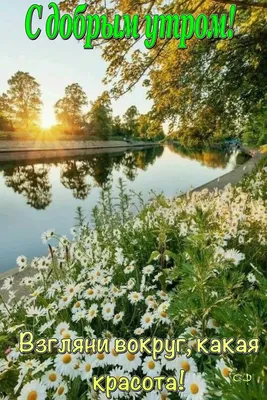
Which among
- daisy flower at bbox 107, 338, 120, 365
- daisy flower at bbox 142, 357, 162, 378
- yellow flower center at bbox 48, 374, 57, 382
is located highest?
daisy flower at bbox 107, 338, 120, 365

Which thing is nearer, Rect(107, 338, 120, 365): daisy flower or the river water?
Rect(107, 338, 120, 365): daisy flower

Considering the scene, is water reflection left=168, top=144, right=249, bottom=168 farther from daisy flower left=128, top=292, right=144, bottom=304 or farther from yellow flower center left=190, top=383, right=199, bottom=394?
yellow flower center left=190, top=383, right=199, bottom=394

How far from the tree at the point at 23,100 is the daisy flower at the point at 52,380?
76755 millimetres

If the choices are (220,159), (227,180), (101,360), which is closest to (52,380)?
(101,360)

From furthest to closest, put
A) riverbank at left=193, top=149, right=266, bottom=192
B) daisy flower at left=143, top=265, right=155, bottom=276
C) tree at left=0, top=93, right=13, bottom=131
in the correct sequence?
tree at left=0, top=93, right=13, bottom=131 < riverbank at left=193, top=149, right=266, bottom=192 < daisy flower at left=143, top=265, right=155, bottom=276

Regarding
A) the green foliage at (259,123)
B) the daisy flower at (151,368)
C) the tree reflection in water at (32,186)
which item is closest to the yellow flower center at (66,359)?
the daisy flower at (151,368)

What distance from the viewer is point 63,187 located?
18.5 meters

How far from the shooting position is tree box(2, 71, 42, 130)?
6919 cm

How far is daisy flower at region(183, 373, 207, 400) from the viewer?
1091 millimetres

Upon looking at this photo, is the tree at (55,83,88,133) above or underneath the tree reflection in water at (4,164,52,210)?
above

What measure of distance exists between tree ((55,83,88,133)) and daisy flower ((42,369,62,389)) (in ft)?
252

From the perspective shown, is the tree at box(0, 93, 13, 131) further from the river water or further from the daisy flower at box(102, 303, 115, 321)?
the daisy flower at box(102, 303, 115, 321)

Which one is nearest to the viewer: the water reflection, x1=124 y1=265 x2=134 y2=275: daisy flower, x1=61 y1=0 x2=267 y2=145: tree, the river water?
x1=124 y1=265 x2=134 y2=275: daisy flower

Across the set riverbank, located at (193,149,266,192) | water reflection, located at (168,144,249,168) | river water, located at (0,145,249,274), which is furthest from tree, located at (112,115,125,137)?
riverbank, located at (193,149,266,192)
